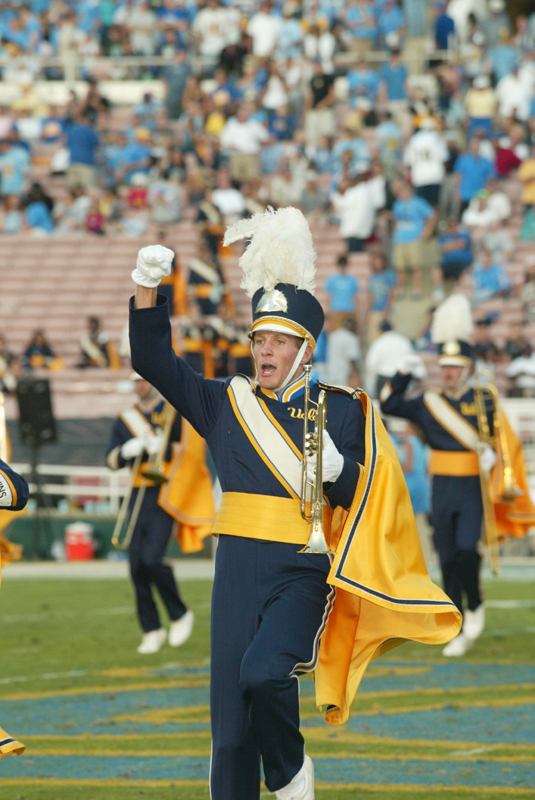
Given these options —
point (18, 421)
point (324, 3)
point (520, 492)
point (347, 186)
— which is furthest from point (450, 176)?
point (520, 492)

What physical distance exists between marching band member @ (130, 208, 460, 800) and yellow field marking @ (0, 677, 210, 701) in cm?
359

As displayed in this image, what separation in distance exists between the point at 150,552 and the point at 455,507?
230 cm

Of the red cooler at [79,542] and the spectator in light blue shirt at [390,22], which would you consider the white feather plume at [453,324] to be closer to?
the red cooler at [79,542]

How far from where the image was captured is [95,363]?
1980cm

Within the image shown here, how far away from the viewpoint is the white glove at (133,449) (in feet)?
34.3

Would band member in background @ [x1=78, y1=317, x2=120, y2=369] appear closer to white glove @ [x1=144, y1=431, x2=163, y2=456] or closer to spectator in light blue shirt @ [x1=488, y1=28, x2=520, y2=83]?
spectator in light blue shirt @ [x1=488, y1=28, x2=520, y2=83]

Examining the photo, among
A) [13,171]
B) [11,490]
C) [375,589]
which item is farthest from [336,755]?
[13,171]

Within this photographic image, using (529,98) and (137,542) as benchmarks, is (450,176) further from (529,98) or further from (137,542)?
(137,542)

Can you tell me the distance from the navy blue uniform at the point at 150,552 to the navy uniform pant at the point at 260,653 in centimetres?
537

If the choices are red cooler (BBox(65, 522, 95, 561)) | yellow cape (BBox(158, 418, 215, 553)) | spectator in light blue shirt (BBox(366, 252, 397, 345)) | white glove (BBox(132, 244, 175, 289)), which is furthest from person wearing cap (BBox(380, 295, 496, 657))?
spectator in light blue shirt (BBox(366, 252, 397, 345))

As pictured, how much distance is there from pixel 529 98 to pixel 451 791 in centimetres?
1653

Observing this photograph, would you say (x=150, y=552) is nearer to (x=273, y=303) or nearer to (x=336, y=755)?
(x=336, y=755)

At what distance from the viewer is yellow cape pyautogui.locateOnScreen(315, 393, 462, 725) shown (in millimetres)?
4828

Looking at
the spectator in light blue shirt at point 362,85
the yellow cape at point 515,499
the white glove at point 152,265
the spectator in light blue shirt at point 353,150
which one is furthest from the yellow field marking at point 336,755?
the spectator in light blue shirt at point 362,85
